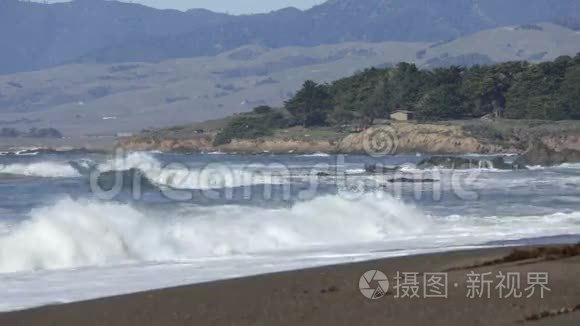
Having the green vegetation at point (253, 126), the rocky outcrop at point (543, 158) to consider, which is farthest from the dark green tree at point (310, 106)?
the rocky outcrop at point (543, 158)

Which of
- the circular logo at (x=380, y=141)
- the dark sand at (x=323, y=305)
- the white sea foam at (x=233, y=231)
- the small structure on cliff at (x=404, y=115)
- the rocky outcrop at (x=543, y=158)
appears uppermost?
the dark sand at (x=323, y=305)

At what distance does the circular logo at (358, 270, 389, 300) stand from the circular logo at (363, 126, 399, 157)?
8358 centimetres

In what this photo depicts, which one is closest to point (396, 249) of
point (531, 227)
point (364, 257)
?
point (364, 257)

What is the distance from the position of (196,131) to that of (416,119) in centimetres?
3201

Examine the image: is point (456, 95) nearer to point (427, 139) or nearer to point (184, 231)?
point (427, 139)

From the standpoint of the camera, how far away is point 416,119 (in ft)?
358

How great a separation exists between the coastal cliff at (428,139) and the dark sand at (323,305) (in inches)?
2807

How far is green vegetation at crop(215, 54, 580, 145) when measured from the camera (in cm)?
10381

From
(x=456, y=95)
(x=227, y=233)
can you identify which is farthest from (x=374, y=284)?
(x=456, y=95)

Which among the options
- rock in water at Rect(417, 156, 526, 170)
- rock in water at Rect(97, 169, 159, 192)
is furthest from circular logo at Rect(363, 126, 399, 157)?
rock in water at Rect(97, 169, 159, 192)

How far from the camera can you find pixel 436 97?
107 meters

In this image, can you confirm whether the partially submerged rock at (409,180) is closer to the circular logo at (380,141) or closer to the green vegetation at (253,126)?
the circular logo at (380,141)

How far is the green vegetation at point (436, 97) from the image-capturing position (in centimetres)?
10381

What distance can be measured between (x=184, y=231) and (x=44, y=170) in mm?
37297
